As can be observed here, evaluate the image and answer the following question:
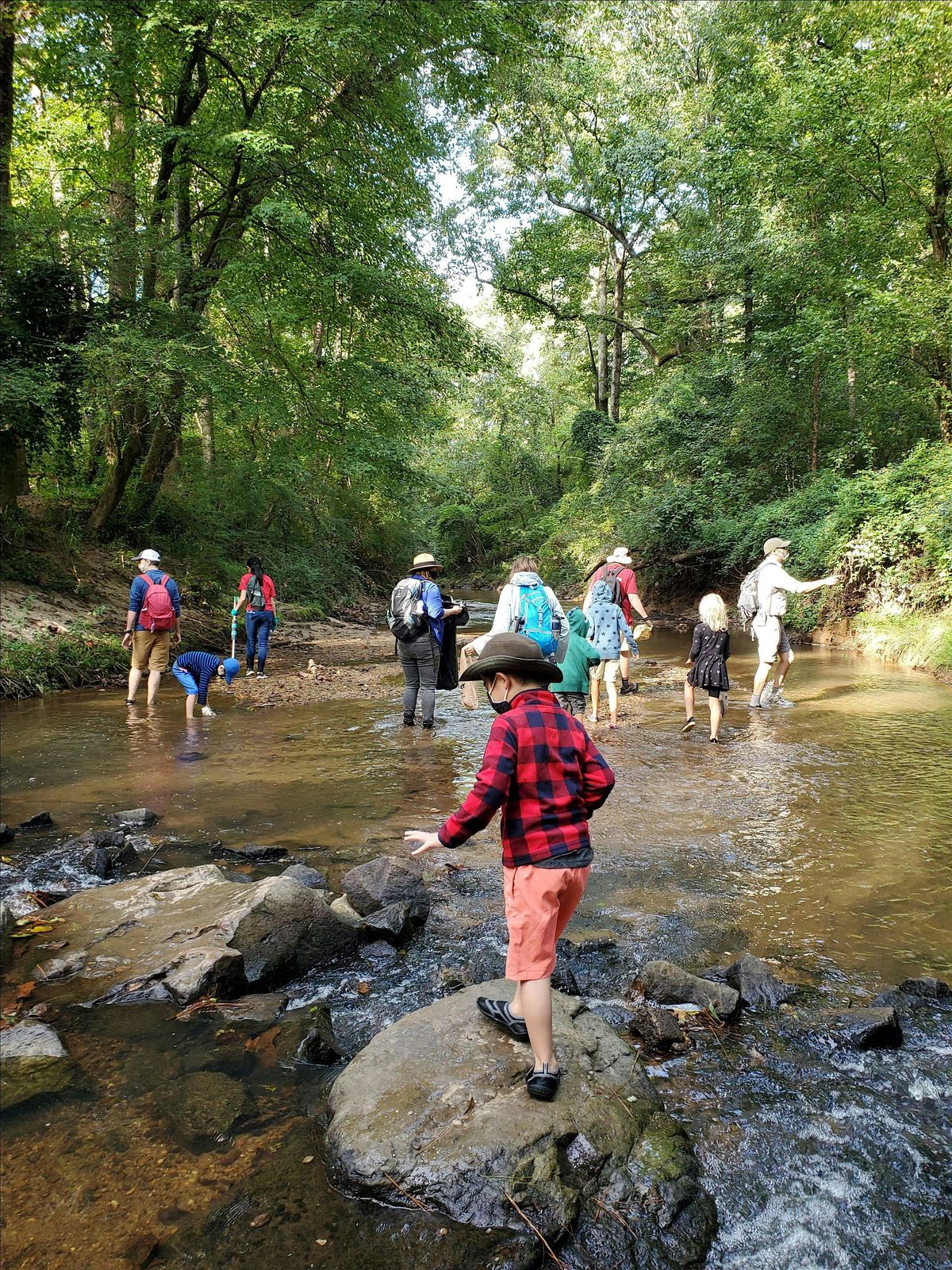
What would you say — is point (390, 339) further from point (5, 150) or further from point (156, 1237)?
point (156, 1237)

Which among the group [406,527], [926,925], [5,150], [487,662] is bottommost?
[926,925]

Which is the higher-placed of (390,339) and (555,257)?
(555,257)

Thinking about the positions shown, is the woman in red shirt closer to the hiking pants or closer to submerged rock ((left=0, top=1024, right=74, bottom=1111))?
the hiking pants

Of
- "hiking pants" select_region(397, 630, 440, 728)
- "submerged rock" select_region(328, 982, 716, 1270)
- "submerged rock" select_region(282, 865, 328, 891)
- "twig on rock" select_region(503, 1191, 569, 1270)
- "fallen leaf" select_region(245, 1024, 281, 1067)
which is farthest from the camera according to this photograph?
"hiking pants" select_region(397, 630, 440, 728)

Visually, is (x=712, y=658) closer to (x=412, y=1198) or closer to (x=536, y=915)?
(x=536, y=915)

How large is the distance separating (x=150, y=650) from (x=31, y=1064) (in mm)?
8236

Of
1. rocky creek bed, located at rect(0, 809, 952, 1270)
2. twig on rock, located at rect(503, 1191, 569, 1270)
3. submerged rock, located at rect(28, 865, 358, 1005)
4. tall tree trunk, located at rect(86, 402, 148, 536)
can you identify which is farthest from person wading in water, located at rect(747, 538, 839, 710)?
tall tree trunk, located at rect(86, 402, 148, 536)

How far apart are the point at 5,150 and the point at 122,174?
12.2 feet

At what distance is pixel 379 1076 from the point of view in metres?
2.92

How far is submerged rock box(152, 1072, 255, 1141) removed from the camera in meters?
2.86

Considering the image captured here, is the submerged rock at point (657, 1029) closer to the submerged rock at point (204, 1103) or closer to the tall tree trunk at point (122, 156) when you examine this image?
the submerged rock at point (204, 1103)

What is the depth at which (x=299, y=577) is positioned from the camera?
22766mm

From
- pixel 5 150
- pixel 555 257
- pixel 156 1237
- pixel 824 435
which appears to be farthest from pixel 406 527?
pixel 156 1237

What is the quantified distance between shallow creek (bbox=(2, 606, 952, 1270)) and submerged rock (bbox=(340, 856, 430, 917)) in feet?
1.02
